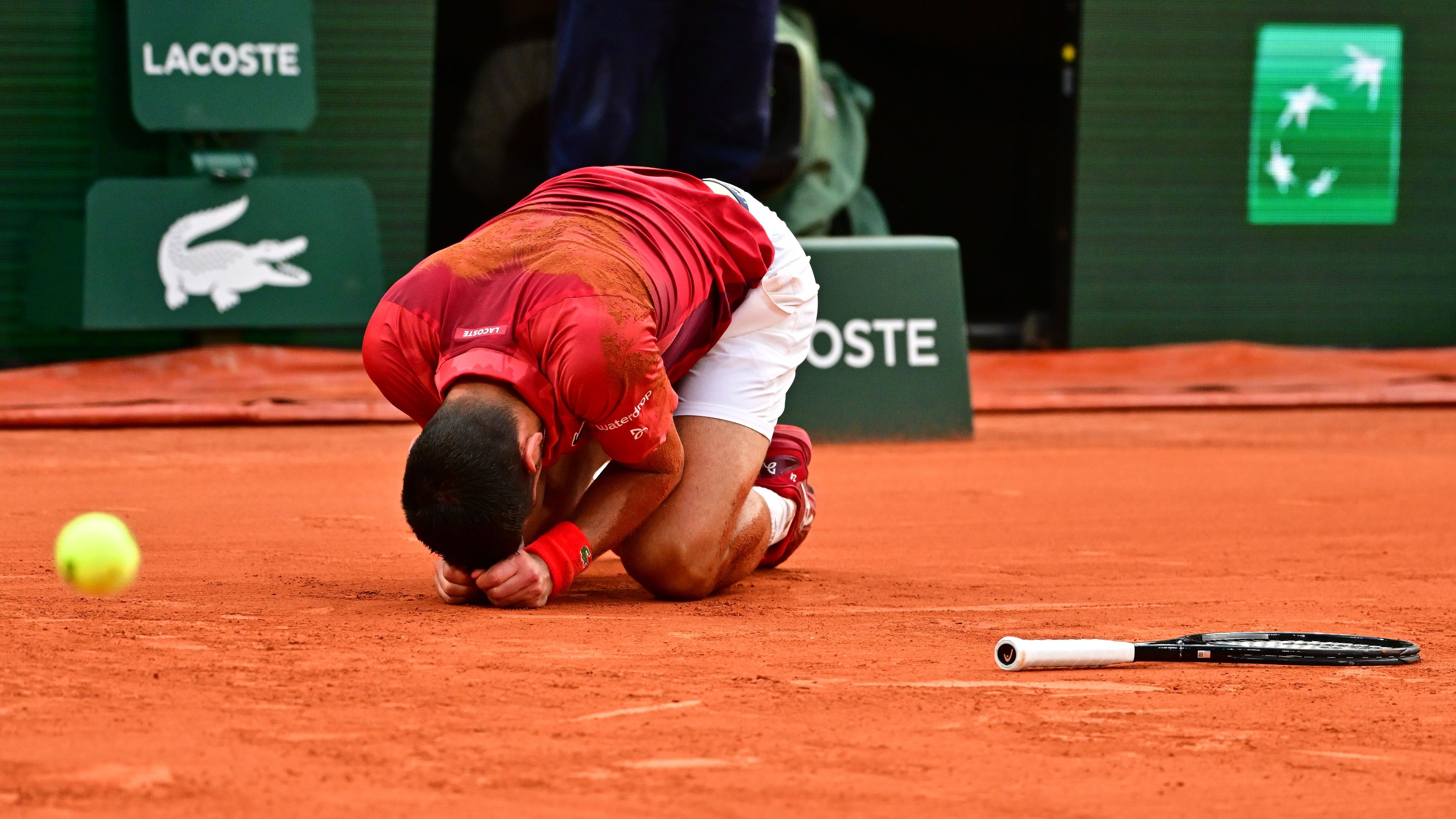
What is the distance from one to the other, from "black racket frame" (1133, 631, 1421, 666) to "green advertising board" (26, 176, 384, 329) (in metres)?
4.68

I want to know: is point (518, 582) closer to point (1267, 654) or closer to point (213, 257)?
point (1267, 654)

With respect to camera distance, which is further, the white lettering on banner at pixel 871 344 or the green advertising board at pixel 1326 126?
the green advertising board at pixel 1326 126

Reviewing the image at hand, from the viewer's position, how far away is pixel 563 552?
290 centimetres

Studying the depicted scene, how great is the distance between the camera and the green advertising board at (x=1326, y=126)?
8234 millimetres

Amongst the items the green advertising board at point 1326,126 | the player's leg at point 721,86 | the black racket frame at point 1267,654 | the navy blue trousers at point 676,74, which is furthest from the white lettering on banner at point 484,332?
the green advertising board at point 1326,126

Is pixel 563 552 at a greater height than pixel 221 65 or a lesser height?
lesser

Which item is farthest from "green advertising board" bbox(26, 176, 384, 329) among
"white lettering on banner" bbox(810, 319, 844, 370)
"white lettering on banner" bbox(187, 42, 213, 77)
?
"white lettering on banner" bbox(810, 319, 844, 370)

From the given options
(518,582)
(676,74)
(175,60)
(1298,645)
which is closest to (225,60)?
(175,60)

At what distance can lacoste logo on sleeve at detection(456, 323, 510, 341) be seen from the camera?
2.71 meters

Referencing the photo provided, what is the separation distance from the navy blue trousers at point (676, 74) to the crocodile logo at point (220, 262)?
141 centimetres

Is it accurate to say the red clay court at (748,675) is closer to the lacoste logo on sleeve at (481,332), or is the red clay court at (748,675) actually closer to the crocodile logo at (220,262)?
the lacoste logo on sleeve at (481,332)

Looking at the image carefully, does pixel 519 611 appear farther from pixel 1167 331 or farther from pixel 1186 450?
pixel 1167 331

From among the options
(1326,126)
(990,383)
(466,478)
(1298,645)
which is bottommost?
(990,383)

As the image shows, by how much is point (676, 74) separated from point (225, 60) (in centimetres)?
175
